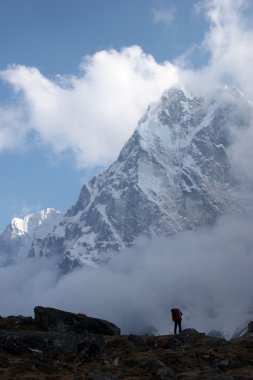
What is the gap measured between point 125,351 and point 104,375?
5629 millimetres

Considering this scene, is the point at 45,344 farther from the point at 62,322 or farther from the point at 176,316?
the point at 176,316

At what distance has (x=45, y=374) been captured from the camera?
2344 centimetres

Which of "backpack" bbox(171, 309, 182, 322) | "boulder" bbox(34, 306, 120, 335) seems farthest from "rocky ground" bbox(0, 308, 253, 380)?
"backpack" bbox(171, 309, 182, 322)

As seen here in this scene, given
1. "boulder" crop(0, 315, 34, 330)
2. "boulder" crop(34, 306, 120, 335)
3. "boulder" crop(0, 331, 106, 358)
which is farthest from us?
"boulder" crop(34, 306, 120, 335)

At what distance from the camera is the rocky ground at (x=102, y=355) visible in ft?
77.4

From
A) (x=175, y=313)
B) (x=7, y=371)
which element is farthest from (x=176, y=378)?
(x=175, y=313)

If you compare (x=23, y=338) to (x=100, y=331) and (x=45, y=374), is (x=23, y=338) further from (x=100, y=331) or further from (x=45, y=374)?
(x=100, y=331)

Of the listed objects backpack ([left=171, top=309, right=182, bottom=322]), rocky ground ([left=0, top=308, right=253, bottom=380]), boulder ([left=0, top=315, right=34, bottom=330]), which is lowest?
rocky ground ([left=0, top=308, right=253, bottom=380])

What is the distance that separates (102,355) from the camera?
27.3 meters

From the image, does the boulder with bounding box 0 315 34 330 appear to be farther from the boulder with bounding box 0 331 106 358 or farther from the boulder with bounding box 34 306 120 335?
the boulder with bounding box 0 331 106 358

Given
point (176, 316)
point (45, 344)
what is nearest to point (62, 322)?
point (45, 344)

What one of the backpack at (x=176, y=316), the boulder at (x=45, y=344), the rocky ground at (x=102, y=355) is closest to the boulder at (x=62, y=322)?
the rocky ground at (x=102, y=355)

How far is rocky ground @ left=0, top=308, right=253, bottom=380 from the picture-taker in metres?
23.6

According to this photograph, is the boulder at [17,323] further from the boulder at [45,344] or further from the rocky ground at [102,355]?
the boulder at [45,344]
